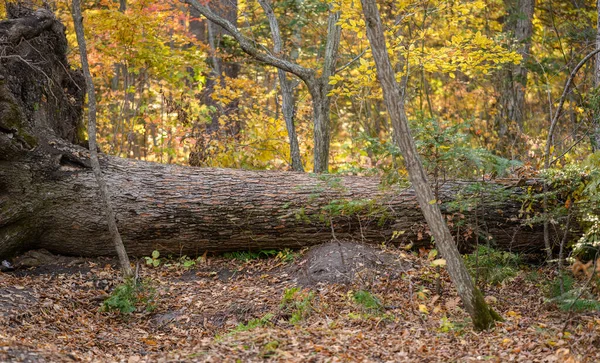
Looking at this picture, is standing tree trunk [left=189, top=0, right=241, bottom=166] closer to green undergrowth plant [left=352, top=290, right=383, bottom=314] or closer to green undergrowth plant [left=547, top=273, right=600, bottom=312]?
green undergrowth plant [left=352, top=290, right=383, bottom=314]

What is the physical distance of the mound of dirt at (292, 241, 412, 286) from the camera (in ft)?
23.9

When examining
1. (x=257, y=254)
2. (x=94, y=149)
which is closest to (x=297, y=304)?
(x=257, y=254)

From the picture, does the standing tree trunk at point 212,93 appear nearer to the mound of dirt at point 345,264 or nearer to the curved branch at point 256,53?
the curved branch at point 256,53

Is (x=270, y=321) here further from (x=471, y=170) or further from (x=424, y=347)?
(x=471, y=170)

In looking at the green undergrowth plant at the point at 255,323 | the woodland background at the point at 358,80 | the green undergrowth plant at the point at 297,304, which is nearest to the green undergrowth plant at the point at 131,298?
the green undergrowth plant at the point at 255,323

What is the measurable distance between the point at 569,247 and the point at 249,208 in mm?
4179

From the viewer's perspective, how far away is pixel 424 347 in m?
5.35

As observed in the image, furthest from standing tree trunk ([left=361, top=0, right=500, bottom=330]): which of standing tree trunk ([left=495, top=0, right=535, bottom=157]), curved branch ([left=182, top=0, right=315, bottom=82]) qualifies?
standing tree trunk ([left=495, top=0, right=535, bottom=157])

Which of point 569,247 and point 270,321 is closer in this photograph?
point 270,321

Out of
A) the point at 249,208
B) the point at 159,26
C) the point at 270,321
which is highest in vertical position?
the point at 159,26

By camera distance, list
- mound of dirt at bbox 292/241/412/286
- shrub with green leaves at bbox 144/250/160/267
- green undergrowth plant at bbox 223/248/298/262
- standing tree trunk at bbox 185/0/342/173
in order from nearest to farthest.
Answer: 1. mound of dirt at bbox 292/241/412/286
2. shrub with green leaves at bbox 144/250/160/267
3. green undergrowth plant at bbox 223/248/298/262
4. standing tree trunk at bbox 185/0/342/173

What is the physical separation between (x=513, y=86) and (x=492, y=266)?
688 cm

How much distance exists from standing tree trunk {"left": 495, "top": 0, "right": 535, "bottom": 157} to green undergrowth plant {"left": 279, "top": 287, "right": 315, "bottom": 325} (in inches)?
276

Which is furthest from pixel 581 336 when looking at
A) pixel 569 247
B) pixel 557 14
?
pixel 557 14
